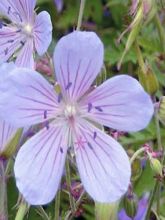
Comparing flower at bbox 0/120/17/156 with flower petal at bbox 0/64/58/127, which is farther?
flower at bbox 0/120/17/156

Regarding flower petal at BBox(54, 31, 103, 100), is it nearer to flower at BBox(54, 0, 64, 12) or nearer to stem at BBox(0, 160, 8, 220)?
stem at BBox(0, 160, 8, 220)

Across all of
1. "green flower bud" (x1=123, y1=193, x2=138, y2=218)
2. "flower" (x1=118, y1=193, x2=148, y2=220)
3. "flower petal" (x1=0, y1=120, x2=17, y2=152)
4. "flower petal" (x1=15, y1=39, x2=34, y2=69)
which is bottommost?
"flower" (x1=118, y1=193, x2=148, y2=220)

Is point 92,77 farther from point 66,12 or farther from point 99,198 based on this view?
point 66,12

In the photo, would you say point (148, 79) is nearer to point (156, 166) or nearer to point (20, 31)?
point (156, 166)

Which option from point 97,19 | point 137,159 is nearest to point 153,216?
point 137,159

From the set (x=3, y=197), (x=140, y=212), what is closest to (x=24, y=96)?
(x=3, y=197)

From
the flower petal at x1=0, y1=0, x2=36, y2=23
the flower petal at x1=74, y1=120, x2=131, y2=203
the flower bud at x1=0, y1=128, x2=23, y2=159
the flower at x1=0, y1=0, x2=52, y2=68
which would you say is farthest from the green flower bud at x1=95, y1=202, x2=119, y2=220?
the flower petal at x1=0, y1=0, x2=36, y2=23

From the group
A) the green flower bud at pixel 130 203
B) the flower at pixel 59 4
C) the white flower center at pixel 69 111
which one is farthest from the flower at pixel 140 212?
the flower at pixel 59 4
